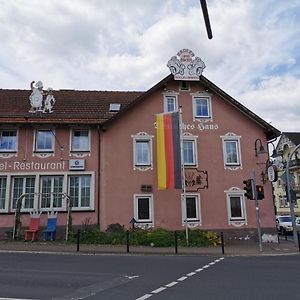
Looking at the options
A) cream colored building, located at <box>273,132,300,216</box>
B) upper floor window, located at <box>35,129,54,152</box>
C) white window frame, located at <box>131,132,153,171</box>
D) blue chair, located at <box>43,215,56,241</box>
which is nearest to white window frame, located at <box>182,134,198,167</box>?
white window frame, located at <box>131,132,153,171</box>

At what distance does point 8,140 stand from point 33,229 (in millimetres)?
5754

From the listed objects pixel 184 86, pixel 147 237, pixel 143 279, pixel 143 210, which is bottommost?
pixel 143 279

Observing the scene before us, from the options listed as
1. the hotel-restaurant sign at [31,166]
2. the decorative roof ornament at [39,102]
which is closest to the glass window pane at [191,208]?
the hotel-restaurant sign at [31,166]

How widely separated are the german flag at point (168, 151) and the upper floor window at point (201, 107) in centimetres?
266

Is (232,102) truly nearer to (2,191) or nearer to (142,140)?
(142,140)

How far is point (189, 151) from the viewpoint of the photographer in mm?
23250

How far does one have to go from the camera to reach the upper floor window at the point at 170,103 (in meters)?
23.9

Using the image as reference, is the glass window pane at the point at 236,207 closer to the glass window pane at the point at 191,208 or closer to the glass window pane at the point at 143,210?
the glass window pane at the point at 191,208

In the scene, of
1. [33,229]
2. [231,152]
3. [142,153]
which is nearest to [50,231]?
[33,229]

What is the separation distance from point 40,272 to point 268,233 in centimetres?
1565

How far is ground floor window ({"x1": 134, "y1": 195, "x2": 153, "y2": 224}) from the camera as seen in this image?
22.1m

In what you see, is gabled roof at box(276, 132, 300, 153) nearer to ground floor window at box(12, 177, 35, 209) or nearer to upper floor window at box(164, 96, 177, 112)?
upper floor window at box(164, 96, 177, 112)

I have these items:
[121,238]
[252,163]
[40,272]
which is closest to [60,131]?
[121,238]

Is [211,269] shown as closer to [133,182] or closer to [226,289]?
[226,289]
